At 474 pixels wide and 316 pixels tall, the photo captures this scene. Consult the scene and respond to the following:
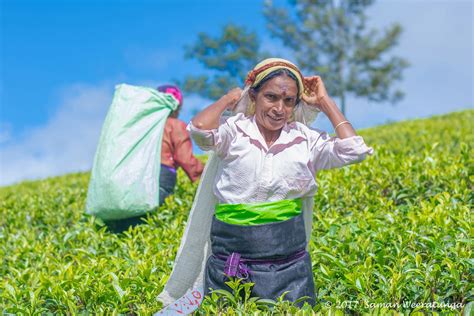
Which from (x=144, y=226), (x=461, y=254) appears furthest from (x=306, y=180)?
(x=144, y=226)

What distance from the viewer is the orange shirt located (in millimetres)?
6789

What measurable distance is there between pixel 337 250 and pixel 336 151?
127 centimetres

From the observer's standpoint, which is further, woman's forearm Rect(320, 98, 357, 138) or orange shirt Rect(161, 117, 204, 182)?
orange shirt Rect(161, 117, 204, 182)

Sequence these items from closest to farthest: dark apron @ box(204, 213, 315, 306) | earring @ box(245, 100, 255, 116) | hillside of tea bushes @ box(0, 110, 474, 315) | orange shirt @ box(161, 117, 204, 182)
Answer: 1. dark apron @ box(204, 213, 315, 306)
2. earring @ box(245, 100, 255, 116)
3. hillside of tea bushes @ box(0, 110, 474, 315)
4. orange shirt @ box(161, 117, 204, 182)

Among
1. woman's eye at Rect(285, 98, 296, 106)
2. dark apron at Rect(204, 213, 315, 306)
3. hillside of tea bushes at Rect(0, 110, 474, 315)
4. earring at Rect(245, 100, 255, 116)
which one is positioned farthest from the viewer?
hillside of tea bushes at Rect(0, 110, 474, 315)

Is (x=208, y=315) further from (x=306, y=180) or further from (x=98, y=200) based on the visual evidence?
(x=98, y=200)

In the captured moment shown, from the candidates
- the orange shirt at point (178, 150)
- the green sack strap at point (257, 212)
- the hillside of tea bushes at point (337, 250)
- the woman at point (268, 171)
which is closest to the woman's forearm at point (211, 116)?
the woman at point (268, 171)

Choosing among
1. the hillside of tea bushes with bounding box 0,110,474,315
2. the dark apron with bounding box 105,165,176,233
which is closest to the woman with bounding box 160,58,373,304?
the hillside of tea bushes with bounding box 0,110,474,315

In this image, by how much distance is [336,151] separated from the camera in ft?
11.3

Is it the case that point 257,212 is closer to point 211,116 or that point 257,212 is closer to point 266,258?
point 266,258

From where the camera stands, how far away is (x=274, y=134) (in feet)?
11.5

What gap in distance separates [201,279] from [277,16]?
72.3 ft

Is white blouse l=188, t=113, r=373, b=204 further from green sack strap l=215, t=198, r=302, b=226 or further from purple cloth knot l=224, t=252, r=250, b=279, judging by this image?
purple cloth knot l=224, t=252, r=250, b=279

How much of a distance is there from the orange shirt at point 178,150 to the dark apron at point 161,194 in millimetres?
91
